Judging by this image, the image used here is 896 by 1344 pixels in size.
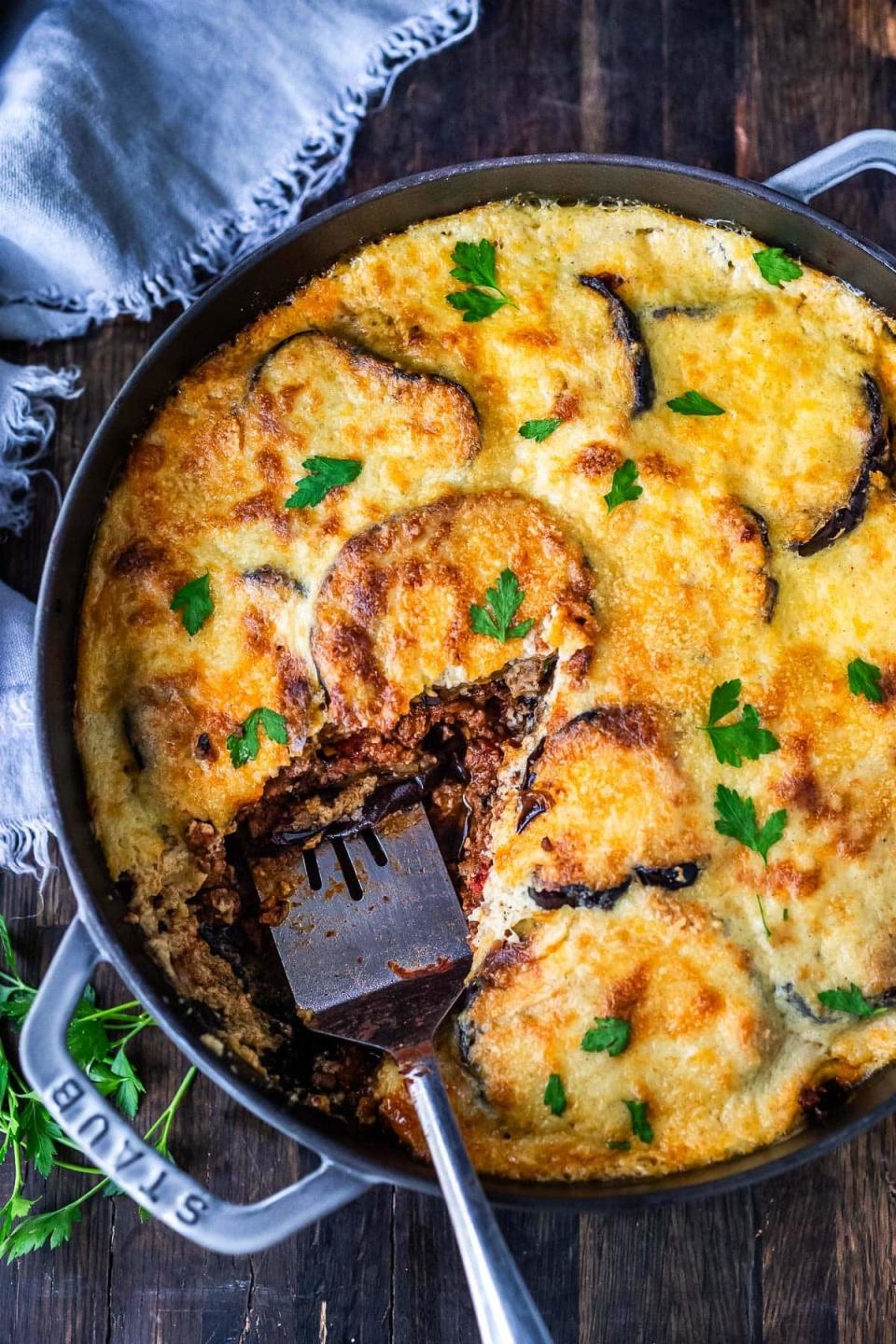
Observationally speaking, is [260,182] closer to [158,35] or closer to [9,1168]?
[158,35]

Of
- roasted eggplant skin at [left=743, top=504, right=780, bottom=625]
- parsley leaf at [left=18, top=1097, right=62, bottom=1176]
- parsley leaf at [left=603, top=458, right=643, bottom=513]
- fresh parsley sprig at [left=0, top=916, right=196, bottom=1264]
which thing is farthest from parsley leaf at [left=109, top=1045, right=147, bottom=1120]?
roasted eggplant skin at [left=743, top=504, right=780, bottom=625]

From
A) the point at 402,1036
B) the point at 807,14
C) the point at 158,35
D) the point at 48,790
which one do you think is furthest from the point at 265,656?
the point at 807,14

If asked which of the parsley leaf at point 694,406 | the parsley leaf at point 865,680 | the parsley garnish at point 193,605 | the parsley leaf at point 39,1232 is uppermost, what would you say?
the parsley garnish at point 193,605

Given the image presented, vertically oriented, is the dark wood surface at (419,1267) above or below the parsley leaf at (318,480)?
below

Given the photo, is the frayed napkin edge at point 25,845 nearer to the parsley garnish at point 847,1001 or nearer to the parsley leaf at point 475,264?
the parsley leaf at point 475,264

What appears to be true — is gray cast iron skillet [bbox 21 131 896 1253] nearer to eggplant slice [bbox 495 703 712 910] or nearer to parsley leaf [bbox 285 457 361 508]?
parsley leaf [bbox 285 457 361 508]

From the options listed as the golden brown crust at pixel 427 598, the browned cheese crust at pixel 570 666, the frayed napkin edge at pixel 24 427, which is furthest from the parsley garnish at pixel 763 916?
the frayed napkin edge at pixel 24 427

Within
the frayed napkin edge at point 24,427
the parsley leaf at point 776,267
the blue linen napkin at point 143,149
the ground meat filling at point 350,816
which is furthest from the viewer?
the frayed napkin edge at point 24,427

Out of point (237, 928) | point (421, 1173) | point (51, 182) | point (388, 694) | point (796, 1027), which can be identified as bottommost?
point (796, 1027)
